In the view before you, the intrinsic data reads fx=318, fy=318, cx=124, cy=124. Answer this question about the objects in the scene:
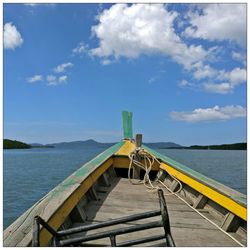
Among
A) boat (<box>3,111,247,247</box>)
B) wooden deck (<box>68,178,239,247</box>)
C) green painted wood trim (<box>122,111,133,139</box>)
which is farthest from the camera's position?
green painted wood trim (<box>122,111,133,139</box>)

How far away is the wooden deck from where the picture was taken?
2736mm

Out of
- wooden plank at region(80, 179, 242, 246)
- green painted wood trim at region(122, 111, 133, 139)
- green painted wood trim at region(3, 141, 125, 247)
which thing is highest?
green painted wood trim at region(122, 111, 133, 139)

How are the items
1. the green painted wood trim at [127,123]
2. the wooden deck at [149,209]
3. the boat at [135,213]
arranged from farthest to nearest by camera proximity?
the green painted wood trim at [127,123] → the wooden deck at [149,209] → the boat at [135,213]

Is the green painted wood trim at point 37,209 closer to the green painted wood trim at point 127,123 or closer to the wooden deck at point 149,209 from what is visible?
the wooden deck at point 149,209

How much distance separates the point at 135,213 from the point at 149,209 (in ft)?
0.91

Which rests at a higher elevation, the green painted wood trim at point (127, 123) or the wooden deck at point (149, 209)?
the green painted wood trim at point (127, 123)

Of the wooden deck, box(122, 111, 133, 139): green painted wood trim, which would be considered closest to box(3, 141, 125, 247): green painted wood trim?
the wooden deck

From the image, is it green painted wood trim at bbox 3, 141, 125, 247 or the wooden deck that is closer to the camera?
green painted wood trim at bbox 3, 141, 125, 247

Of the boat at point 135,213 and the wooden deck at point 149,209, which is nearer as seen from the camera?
the boat at point 135,213

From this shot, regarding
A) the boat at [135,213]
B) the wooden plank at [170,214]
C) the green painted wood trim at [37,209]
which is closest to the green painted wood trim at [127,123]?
the boat at [135,213]

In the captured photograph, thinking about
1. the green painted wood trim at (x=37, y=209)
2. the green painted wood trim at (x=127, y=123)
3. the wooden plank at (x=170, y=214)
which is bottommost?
the wooden plank at (x=170, y=214)

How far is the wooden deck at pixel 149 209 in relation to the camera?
2.74 meters

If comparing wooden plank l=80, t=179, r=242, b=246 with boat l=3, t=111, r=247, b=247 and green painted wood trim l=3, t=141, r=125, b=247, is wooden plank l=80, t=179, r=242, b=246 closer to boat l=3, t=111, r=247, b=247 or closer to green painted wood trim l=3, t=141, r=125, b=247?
boat l=3, t=111, r=247, b=247

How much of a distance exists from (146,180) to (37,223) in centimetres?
379
